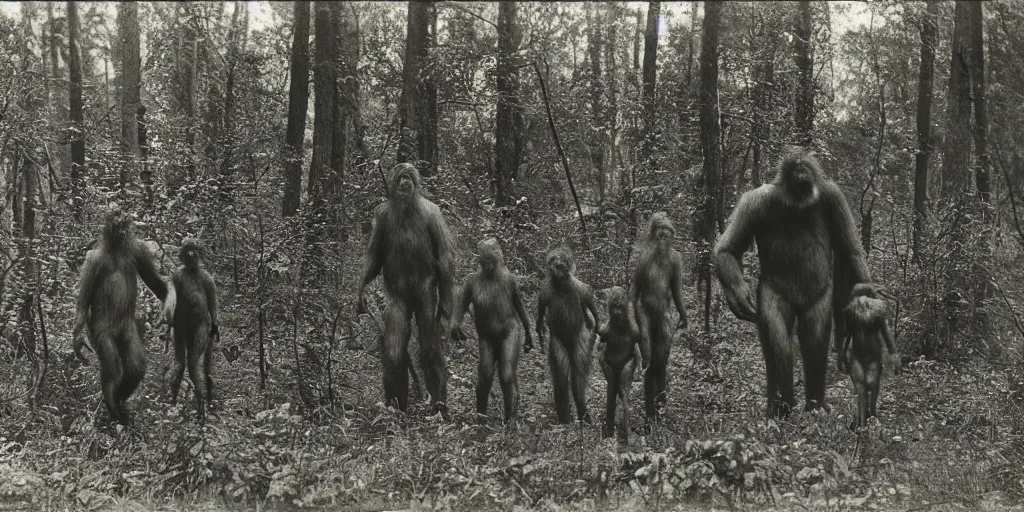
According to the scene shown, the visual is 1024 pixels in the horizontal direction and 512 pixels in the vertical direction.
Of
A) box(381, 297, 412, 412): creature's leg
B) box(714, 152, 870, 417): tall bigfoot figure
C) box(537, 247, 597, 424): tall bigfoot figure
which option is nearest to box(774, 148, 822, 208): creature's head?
box(714, 152, 870, 417): tall bigfoot figure

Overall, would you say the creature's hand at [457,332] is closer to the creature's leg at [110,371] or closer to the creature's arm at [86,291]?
the creature's leg at [110,371]

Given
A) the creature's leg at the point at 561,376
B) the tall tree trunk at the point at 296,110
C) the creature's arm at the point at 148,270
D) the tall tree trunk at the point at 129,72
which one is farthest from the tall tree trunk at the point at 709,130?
the tall tree trunk at the point at 129,72

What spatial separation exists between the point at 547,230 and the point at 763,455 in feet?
30.0

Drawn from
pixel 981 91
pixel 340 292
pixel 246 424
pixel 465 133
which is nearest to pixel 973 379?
pixel 981 91

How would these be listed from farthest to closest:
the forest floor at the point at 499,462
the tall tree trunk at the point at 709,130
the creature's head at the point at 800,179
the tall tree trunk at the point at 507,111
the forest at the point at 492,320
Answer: the tall tree trunk at the point at 507,111 < the tall tree trunk at the point at 709,130 < the creature's head at the point at 800,179 < the forest at the point at 492,320 < the forest floor at the point at 499,462

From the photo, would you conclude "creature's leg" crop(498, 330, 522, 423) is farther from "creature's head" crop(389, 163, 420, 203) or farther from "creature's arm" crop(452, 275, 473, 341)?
"creature's head" crop(389, 163, 420, 203)

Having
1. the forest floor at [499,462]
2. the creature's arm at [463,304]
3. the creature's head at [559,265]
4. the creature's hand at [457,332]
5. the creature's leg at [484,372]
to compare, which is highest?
the creature's head at [559,265]

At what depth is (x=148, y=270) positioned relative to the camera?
8.66m

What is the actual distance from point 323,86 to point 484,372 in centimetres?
911

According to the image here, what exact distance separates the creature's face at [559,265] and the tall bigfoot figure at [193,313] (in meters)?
3.67

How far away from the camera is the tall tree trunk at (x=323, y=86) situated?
14914mm

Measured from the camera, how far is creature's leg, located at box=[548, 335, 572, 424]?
8.70 metres

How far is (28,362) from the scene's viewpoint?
10719mm

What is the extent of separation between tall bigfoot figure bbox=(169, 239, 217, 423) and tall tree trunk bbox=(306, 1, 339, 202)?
Answer: 4937 millimetres
